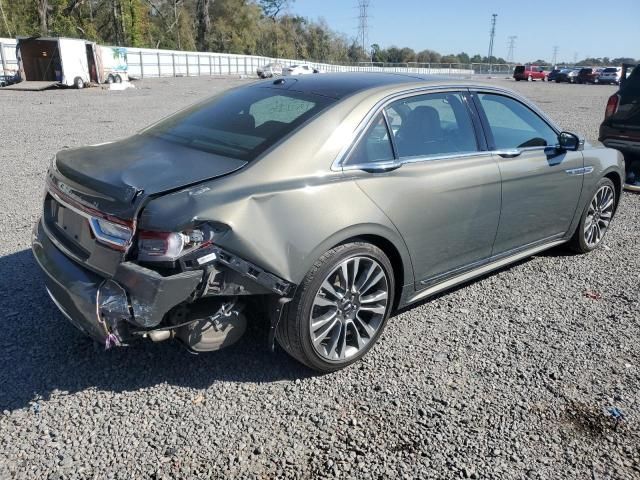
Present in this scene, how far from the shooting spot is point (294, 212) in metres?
2.75

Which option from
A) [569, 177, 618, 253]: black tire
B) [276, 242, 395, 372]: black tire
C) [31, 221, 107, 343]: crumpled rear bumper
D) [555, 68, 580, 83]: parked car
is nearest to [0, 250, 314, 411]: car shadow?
[276, 242, 395, 372]: black tire

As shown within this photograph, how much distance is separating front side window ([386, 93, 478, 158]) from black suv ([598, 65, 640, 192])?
17.5 ft

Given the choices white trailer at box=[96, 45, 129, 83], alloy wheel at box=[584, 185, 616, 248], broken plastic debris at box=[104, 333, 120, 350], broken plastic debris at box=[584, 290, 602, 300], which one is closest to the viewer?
broken plastic debris at box=[104, 333, 120, 350]

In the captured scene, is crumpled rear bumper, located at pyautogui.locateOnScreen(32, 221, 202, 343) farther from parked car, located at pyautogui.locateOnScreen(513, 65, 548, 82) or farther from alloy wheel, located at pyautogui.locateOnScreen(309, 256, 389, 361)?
parked car, located at pyautogui.locateOnScreen(513, 65, 548, 82)

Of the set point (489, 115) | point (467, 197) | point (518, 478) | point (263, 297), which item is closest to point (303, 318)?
point (263, 297)

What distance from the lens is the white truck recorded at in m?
25.6

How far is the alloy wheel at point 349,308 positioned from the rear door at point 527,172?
1.29 metres

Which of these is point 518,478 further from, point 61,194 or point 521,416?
point 61,194

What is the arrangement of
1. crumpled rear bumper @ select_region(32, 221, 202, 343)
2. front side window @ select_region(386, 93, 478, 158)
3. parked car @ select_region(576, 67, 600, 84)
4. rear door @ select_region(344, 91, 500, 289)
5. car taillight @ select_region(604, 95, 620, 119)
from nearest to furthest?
crumpled rear bumper @ select_region(32, 221, 202, 343)
rear door @ select_region(344, 91, 500, 289)
front side window @ select_region(386, 93, 478, 158)
car taillight @ select_region(604, 95, 620, 119)
parked car @ select_region(576, 67, 600, 84)

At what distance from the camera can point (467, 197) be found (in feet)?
11.8

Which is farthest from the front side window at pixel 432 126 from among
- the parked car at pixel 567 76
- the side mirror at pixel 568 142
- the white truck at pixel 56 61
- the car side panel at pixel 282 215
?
the parked car at pixel 567 76

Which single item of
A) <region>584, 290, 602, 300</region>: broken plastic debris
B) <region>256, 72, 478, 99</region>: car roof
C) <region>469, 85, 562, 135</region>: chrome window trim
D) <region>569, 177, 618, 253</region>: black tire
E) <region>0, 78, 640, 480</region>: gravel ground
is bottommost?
<region>584, 290, 602, 300</region>: broken plastic debris

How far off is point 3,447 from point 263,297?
141 centimetres

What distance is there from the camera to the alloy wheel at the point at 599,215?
16.6 feet
